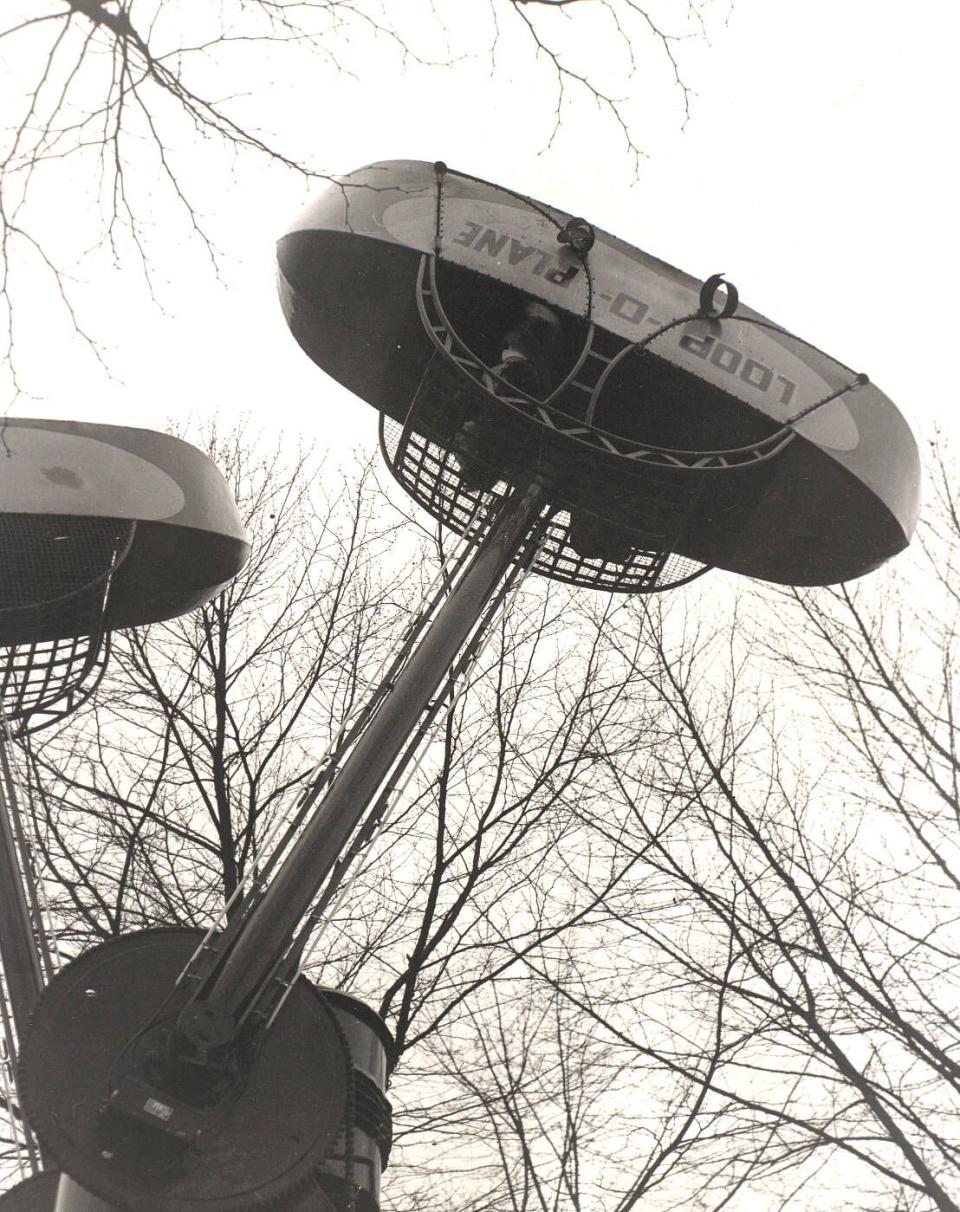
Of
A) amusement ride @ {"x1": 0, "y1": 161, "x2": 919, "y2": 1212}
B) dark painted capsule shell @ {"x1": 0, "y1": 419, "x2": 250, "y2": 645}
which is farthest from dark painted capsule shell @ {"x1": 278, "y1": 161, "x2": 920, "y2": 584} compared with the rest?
dark painted capsule shell @ {"x1": 0, "y1": 419, "x2": 250, "y2": 645}

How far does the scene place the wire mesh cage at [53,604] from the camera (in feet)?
15.1

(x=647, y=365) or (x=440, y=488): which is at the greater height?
(x=647, y=365)

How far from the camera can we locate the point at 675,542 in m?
4.37

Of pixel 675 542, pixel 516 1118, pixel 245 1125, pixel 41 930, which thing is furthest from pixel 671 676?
pixel 245 1125

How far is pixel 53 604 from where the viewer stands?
191 inches

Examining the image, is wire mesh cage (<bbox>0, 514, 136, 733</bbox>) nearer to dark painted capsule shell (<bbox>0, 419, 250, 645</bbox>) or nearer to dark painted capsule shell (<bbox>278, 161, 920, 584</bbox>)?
dark painted capsule shell (<bbox>0, 419, 250, 645</bbox>)

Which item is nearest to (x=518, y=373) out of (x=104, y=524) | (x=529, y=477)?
(x=529, y=477)

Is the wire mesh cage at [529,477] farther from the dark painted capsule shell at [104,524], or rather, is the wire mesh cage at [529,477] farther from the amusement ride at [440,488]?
the dark painted capsule shell at [104,524]

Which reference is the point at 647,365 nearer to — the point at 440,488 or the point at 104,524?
the point at 440,488

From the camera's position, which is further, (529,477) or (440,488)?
(440,488)

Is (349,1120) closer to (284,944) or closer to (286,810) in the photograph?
(284,944)

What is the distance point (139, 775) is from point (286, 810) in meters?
4.91

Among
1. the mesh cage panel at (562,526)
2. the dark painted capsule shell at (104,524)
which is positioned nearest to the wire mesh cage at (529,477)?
the mesh cage panel at (562,526)

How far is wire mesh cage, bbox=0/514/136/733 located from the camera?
181 inches
